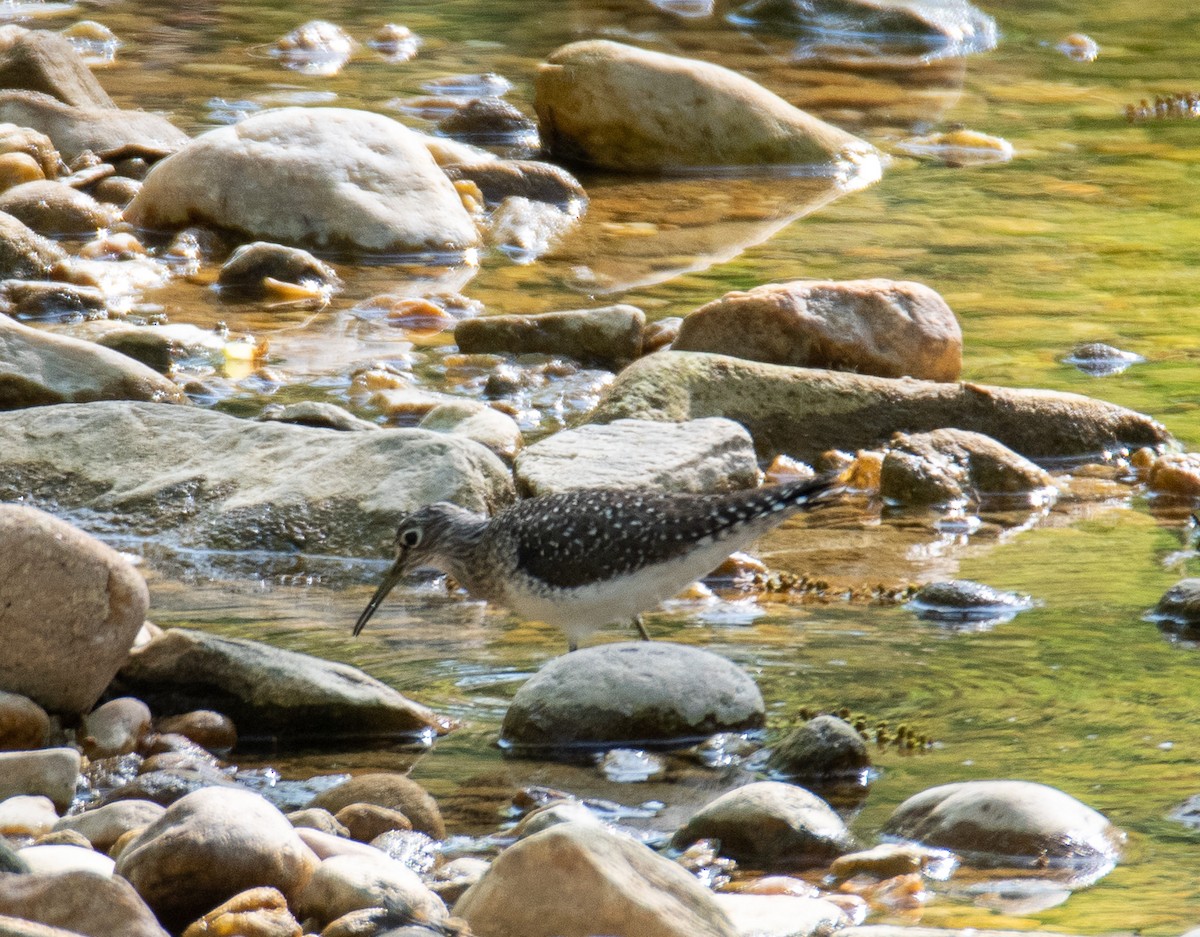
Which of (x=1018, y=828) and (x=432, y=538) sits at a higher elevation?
(x=1018, y=828)

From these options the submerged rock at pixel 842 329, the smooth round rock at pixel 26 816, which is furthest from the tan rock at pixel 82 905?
the submerged rock at pixel 842 329

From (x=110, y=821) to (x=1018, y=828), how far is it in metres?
2.46

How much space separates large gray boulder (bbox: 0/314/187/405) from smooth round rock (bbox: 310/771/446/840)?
4.70m

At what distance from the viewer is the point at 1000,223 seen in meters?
14.7

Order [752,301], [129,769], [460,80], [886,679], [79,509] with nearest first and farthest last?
1. [129,769]
2. [886,679]
3. [79,509]
4. [752,301]
5. [460,80]

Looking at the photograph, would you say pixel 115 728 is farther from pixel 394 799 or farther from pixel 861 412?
pixel 861 412

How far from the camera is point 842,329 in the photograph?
34.3ft

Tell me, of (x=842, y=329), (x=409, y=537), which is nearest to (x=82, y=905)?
(x=409, y=537)

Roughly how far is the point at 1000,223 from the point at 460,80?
7.19 meters

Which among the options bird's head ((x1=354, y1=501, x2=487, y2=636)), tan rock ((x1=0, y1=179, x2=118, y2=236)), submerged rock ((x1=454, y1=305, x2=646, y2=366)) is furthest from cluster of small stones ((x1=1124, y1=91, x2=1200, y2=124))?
bird's head ((x1=354, y1=501, x2=487, y2=636))

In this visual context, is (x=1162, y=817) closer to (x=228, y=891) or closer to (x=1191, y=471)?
(x=228, y=891)

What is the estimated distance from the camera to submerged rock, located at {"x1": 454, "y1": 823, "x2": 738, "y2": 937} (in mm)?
4141

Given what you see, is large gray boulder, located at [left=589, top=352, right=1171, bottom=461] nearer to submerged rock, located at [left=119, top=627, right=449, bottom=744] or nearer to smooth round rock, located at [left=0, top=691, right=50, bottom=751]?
submerged rock, located at [left=119, top=627, right=449, bottom=744]

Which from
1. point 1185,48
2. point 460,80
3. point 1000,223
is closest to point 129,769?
point 1000,223
